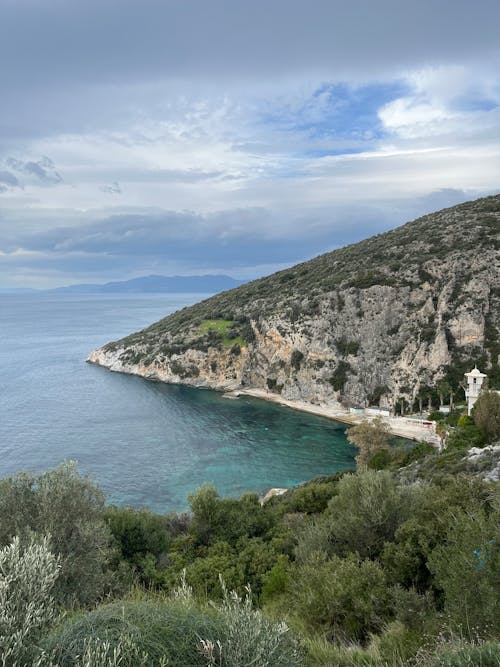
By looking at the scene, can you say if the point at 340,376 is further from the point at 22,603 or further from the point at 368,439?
the point at 22,603

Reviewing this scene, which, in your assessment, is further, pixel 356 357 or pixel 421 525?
pixel 356 357

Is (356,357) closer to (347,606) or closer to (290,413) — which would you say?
(290,413)

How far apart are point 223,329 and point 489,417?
57476 mm

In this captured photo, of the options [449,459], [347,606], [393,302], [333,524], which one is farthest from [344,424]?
[347,606]

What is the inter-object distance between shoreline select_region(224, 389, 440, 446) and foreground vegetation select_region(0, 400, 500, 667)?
102ft

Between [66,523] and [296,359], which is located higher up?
[296,359]

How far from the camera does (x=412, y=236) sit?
83.3 m

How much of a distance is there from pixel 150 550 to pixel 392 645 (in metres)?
13.0

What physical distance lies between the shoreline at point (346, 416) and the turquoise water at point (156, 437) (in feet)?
6.10

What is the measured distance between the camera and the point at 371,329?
69062 millimetres

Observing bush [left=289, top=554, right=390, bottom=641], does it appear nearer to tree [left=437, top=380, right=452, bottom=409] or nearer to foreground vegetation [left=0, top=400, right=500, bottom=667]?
foreground vegetation [left=0, top=400, right=500, bottom=667]

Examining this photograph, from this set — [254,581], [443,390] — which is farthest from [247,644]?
[443,390]

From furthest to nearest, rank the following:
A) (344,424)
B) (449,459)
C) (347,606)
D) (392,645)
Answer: (344,424) < (449,459) < (347,606) < (392,645)

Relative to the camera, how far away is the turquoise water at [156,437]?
1668 inches
